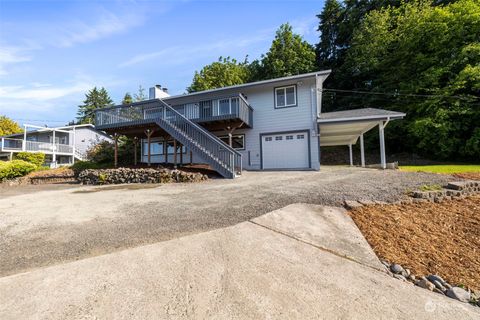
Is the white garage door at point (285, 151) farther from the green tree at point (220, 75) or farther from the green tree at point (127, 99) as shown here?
the green tree at point (127, 99)

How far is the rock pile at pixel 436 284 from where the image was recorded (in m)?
2.43

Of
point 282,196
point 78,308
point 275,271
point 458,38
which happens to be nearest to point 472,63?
point 458,38

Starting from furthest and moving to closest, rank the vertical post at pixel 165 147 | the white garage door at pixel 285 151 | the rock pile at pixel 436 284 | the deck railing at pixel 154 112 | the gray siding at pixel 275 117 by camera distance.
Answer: the vertical post at pixel 165 147 → the deck railing at pixel 154 112 → the white garage door at pixel 285 151 → the gray siding at pixel 275 117 → the rock pile at pixel 436 284

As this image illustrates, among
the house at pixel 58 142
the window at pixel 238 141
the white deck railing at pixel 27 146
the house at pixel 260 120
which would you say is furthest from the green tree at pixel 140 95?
the window at pixel 238 141

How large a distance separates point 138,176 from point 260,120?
25.5 feet

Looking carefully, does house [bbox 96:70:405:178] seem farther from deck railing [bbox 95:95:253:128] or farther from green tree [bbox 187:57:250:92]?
green tree [bbox 187:57:250:92]

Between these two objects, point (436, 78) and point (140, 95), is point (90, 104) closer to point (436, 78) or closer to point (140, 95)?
point (140, 95)

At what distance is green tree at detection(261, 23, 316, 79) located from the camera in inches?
1096

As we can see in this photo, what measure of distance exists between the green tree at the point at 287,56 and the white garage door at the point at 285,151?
16.2 meters

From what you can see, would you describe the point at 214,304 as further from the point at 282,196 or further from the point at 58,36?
the point at 58,36

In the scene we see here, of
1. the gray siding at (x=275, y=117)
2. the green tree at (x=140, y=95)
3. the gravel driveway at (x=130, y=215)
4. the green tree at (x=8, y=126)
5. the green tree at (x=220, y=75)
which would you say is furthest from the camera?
the green tree at (x=140, y=95)

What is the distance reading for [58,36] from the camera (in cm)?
922

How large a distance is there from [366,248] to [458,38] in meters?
24.7

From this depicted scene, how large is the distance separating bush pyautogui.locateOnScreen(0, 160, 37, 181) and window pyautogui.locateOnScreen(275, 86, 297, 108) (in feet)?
52.1
